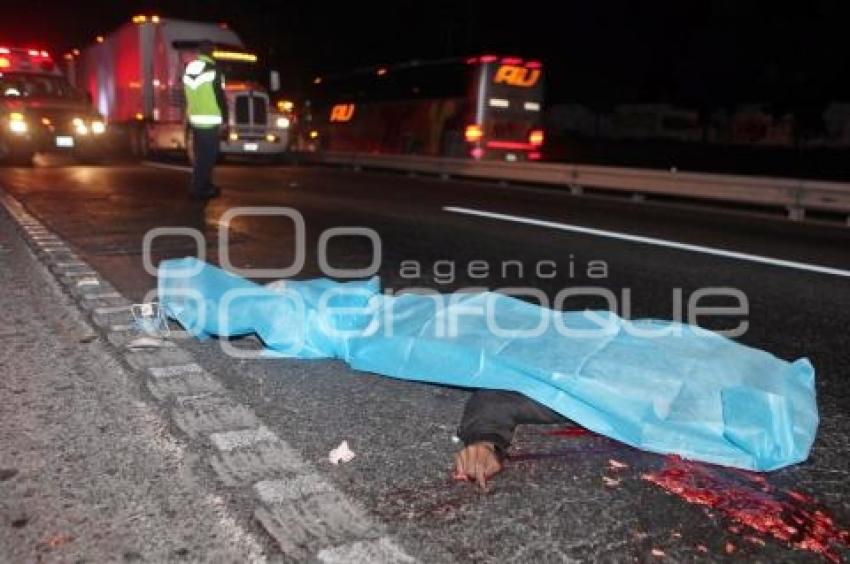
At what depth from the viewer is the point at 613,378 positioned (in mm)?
3020

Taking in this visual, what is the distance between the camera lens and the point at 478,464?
2.64 meters

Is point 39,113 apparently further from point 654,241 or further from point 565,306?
point 565,306

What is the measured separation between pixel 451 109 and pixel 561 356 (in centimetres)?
1735

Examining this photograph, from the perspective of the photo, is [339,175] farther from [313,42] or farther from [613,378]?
[313,42]

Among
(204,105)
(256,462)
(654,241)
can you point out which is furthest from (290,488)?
(204,105)

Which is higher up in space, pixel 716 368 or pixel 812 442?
pixel 716 368

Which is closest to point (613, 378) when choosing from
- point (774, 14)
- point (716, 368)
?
point (716, 368)

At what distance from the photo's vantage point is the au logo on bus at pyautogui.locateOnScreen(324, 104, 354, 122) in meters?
24.8

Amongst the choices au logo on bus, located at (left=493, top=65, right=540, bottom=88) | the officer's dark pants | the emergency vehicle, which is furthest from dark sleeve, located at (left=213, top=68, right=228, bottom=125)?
au logo on bus, located at (left=493, top=65, right=540, bottom=88)

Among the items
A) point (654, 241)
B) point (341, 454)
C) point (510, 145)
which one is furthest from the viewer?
point (510, 145)

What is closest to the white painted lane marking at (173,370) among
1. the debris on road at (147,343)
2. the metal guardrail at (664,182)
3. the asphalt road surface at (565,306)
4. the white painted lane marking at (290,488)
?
the asphalt road surface at (565,306)

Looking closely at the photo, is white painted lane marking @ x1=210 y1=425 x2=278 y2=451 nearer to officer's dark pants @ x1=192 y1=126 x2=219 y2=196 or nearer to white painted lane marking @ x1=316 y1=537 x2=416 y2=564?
white painted lane marking @ x1=316 y1=537 x2=416 y2=564

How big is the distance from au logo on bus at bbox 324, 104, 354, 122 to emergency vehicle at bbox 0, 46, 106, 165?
827 centimetres

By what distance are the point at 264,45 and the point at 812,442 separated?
4463cm
